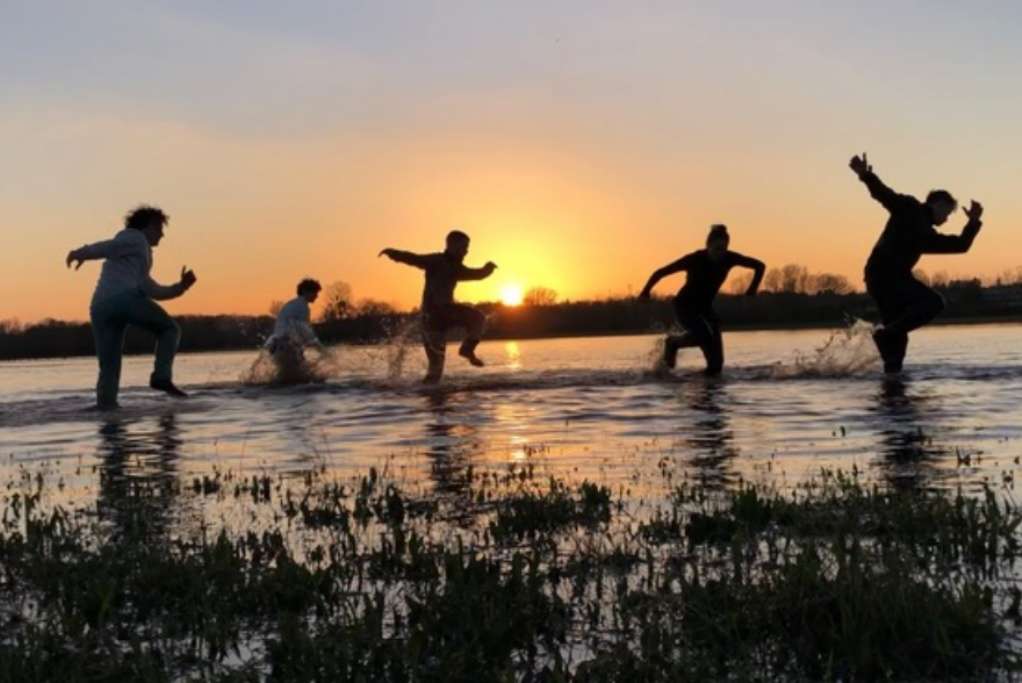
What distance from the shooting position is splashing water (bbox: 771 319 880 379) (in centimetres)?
1672

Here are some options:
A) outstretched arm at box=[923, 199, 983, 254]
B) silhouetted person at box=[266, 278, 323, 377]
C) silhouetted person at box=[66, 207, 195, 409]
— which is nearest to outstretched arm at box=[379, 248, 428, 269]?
silhouetted person at box=[266, 278, 323, 377]

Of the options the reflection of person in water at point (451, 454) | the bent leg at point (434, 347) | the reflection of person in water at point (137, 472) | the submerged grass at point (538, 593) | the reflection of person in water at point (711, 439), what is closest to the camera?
the submerged grass at point (538, 593)

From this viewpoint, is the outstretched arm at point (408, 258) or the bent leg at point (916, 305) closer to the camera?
the bent leg at point (916, 305)

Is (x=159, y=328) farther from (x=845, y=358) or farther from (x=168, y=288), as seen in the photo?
(x=845, y=358)

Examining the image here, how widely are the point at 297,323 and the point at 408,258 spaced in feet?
10.8

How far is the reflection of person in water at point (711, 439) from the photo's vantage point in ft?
21.6

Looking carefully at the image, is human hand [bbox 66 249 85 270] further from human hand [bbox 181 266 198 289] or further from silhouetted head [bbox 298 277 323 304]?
silhouetted head [bbox 298 277 323 304]

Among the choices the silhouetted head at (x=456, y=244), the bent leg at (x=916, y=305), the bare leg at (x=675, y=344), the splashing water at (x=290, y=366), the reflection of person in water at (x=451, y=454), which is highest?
the silhouetted head at (x=456, y=244)

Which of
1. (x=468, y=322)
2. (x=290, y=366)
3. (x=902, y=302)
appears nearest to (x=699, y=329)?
(x=902, y=302)

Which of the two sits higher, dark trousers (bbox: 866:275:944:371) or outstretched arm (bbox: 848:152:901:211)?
outstretched arm (bbox: 848:152:901:211)

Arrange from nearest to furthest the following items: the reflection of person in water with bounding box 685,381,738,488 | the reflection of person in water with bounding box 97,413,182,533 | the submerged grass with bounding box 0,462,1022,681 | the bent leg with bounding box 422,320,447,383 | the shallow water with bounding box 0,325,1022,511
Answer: the submerged grass with bounding box 0,462,1022,681 → the reflection of person in water with bounding box 97,413,182,533 → the reflection of person in water with bounding box 685,381,738,488 → the shallow water with bounding box 0,325,1022,511 → the bent leg with bounding box 422,320,447,383

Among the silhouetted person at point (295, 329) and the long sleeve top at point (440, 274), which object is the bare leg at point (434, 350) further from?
the silhouetted person at point (295, 329)

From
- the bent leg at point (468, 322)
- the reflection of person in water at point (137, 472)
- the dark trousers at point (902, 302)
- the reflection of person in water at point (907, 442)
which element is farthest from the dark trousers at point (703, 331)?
the reflection of person in water at point (137, 472)

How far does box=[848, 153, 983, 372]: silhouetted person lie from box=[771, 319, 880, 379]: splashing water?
6.39ft
